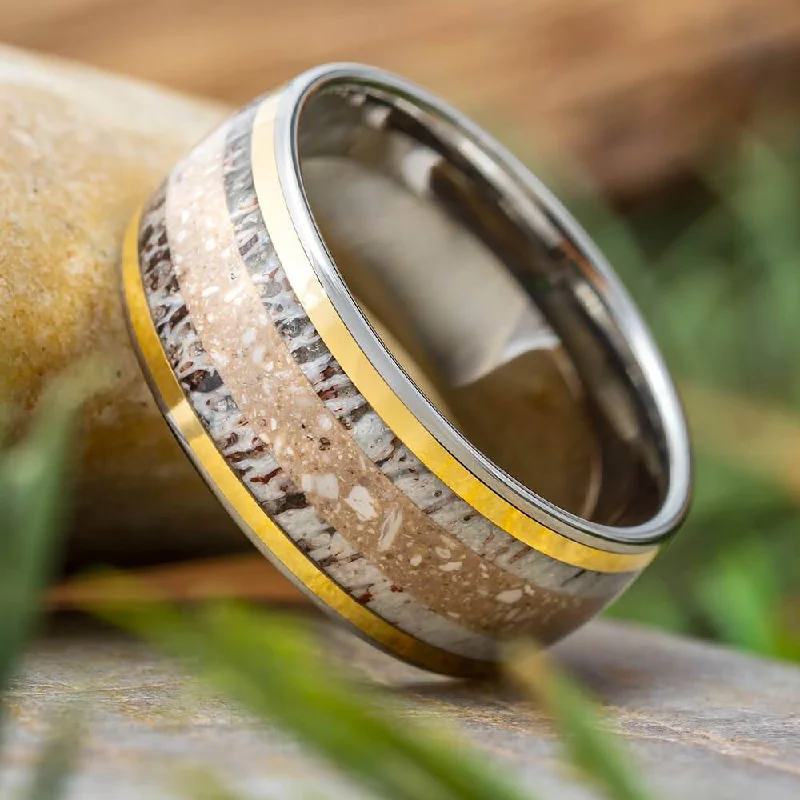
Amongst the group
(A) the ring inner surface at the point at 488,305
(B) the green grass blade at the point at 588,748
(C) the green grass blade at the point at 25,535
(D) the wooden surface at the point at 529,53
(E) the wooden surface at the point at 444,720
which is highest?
(D) the wooden surface at the point at 529,53

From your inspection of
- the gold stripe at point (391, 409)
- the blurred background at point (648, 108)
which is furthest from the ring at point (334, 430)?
the blurred background at point (648, 108)

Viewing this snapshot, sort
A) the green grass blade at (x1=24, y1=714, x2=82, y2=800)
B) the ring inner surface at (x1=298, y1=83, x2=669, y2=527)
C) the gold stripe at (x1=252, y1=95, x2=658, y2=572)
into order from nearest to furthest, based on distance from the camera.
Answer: the green grass blade at (x1=24, y1=714, x2=82, y2=800) < the gold stripe at (x1=252, y1=95, x2=658, y2=572) < the ring inner surface at (x1=298, y1=83, x2=669, y2=527)

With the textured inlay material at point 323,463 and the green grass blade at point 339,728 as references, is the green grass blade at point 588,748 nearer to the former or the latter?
the green grass blade at point 339,728

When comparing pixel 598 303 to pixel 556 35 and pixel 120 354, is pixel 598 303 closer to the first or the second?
pixel 120 354

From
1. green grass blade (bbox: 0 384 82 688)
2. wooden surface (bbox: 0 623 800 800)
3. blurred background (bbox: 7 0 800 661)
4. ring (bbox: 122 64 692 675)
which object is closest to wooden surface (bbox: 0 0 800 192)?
blurred background (bbox: 7 0 800 661)

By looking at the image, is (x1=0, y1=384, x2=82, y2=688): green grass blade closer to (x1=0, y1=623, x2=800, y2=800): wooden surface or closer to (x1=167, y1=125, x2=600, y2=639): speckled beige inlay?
(x1=0, y1=623, x2=800, y2=800): wooden surface

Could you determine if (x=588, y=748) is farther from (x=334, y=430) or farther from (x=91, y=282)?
(x=91, y=282)

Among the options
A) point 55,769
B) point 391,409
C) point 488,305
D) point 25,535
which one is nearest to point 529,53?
point 488,305
